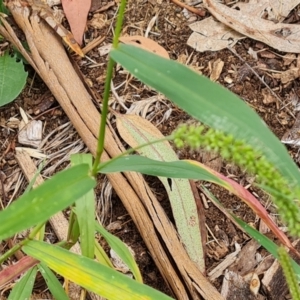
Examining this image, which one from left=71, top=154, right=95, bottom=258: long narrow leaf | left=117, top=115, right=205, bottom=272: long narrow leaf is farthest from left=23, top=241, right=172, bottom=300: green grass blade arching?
left=117, top=115, right=205, bottom=272: long narrow leaf

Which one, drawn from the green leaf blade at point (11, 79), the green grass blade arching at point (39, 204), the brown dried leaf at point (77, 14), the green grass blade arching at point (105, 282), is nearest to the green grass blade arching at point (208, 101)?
the green grass blade arching at point (39, 204)

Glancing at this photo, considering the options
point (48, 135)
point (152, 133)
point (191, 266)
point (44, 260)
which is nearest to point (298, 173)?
point (44, 260)

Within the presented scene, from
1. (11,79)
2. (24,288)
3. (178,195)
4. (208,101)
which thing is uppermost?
(208,101)

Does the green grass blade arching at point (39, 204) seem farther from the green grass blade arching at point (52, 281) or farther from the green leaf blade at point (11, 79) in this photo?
the green leaf blade at point (11, 79)

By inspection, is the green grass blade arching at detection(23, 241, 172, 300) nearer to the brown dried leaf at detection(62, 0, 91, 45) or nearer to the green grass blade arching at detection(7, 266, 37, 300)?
the green grass blade arching at detection(7, 266, 37, 300)

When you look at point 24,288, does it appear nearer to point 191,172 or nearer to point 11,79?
point 191,172

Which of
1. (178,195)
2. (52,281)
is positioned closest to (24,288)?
(52,281)
